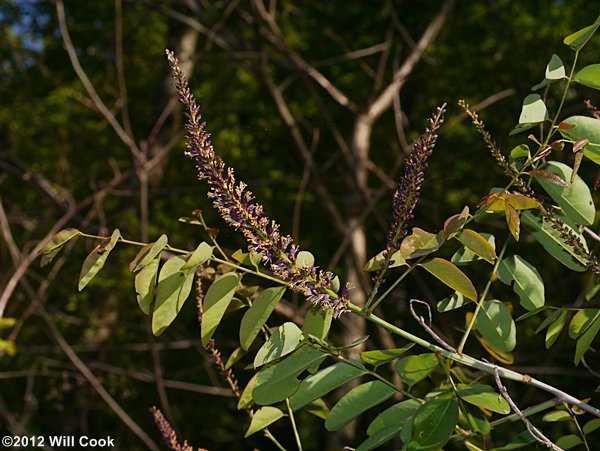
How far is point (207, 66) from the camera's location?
876cm

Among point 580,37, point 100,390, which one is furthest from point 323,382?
point 100,390

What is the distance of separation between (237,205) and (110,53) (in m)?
8.90

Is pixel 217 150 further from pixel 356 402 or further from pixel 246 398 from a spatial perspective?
pixel 356 402

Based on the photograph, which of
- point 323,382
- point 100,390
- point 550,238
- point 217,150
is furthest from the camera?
point 217,150

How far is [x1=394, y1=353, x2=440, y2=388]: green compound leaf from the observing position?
2.72 feet

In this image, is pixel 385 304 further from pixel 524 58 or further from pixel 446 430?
pixel 446 430

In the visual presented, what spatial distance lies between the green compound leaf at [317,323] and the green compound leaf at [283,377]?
2cm

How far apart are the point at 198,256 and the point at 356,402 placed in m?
0.24

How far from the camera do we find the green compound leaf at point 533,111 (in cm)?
84

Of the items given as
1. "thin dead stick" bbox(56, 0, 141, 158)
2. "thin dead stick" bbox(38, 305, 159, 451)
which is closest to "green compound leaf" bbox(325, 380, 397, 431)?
"thin dead stick" bbox(38, 305, 159, 451)

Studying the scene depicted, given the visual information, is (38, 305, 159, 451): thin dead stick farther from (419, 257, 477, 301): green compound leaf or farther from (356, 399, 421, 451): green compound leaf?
(419, 257, 477, 301): green compound leaf

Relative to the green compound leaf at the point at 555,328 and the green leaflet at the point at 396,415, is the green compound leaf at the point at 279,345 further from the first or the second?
the green compound leaf at the point at 555,328

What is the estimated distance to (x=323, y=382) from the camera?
83cm

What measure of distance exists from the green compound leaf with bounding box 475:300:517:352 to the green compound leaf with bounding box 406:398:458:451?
143mm
